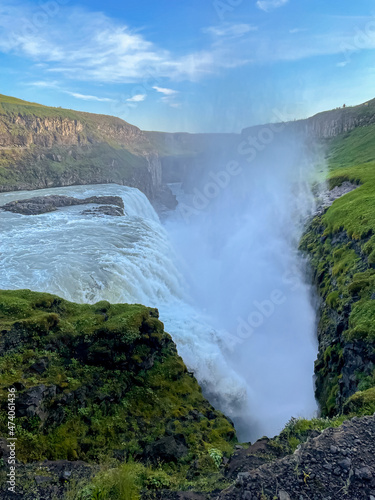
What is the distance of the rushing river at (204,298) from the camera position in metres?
20.1

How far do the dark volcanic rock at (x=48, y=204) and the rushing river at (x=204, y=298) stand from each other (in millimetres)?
10734

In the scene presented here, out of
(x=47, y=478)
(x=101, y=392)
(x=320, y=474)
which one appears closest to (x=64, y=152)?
(x=101, y=392)

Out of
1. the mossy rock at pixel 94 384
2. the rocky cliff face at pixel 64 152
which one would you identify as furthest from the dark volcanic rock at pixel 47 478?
the rocky cliff face at pixel 64 152

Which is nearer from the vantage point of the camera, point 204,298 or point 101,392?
point 101,392

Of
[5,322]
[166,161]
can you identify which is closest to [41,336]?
[5,322]

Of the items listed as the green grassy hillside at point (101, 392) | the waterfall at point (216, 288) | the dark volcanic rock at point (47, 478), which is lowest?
the dark volcanic rock at point (47, 478)

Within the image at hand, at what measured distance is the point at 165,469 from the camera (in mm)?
9273

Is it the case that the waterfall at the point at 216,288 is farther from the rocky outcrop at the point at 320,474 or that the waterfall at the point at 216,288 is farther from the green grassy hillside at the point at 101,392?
the rocky outcrop at the point at 320,474

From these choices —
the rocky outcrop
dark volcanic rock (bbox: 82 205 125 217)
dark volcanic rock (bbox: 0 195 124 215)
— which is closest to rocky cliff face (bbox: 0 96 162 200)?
dark volcanic rock (bbox: 0 195 124 215)

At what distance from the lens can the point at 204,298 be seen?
110 ft

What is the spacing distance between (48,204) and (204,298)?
37.2m

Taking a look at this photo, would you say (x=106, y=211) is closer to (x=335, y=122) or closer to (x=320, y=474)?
(x=320, y=474)

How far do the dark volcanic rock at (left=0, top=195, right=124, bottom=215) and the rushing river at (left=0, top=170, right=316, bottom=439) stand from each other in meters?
10.7

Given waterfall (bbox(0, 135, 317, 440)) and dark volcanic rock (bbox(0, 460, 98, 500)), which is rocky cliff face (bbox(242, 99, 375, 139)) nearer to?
waterfall (bbox(0, 135, 317, 440))
